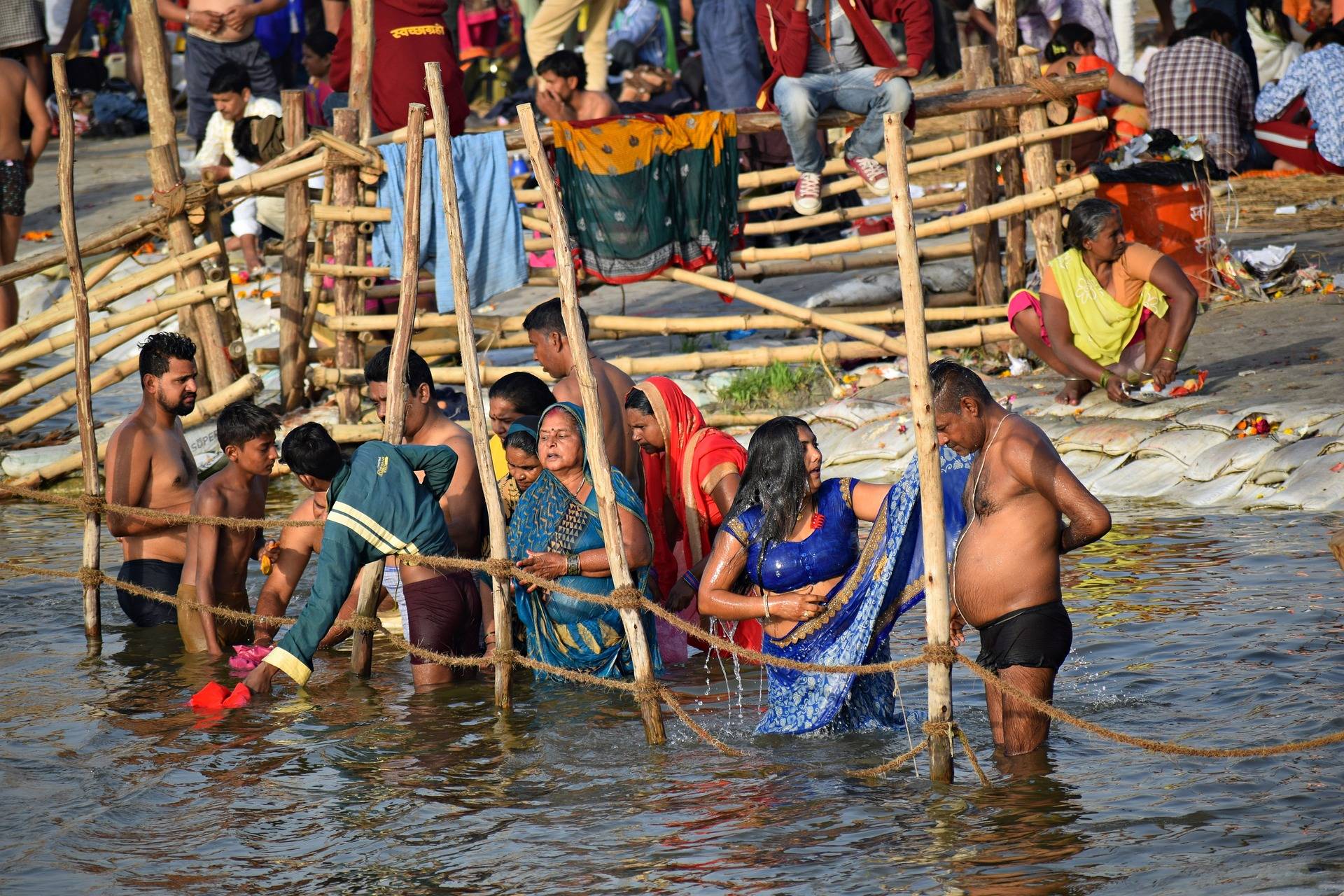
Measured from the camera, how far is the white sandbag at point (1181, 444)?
7.85 metres

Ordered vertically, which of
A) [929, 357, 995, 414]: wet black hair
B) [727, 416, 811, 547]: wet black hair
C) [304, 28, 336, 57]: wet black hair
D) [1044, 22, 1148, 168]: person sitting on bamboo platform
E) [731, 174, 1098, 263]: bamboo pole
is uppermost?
[304, 28, 336, 57]: wet black hair

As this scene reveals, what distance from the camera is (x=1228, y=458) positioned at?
7746 millimetres

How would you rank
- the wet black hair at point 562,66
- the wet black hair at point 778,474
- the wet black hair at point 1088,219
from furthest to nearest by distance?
1. the wet black hair at point 562,66
2. the wet black hair at point 1088,219
3. the wet black hair at point 778,474

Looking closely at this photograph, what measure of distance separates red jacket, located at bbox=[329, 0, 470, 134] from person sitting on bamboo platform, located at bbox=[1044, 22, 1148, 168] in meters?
4.26

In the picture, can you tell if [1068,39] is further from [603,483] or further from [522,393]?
[603,483]

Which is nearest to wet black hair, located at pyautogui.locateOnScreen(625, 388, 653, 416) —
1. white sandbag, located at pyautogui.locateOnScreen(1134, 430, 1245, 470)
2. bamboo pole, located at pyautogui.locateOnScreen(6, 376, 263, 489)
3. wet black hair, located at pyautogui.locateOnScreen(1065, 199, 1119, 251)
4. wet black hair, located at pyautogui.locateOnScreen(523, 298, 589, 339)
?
wet black hair, located at pyautogui.locateOnScreen(523, 298, 589, 339)

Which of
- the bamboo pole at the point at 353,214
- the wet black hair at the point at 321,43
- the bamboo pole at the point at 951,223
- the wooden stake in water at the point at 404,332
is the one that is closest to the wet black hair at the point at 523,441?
the wooden stake in water at the point at 404,332

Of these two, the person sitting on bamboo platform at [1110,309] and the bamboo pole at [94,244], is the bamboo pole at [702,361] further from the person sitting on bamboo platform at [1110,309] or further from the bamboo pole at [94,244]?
the bamboo pole at [94,244]

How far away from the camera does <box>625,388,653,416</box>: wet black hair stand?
611 centimetres

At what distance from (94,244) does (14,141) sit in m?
2.52

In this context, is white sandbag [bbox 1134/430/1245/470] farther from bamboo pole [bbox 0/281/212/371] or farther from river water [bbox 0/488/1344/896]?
bamboo pole [bbox 0/281/212/371]

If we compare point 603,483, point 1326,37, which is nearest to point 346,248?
point 603,483

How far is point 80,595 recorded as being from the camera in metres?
7.91

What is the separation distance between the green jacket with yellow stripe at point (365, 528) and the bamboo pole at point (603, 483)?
87 centimetres
